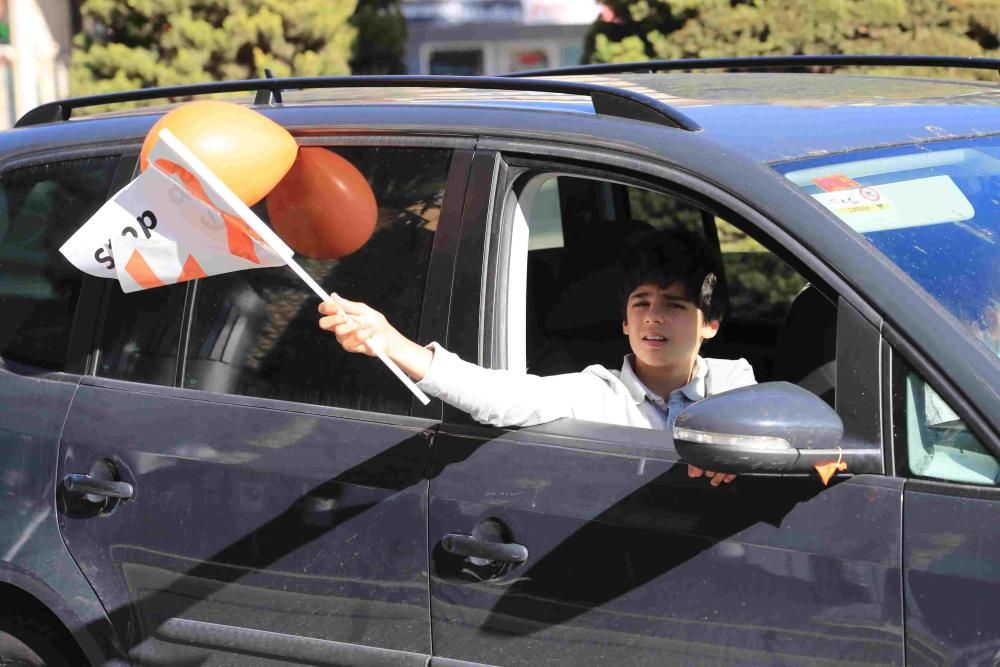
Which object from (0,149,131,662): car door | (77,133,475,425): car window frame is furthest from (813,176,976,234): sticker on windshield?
(0,149,131,662): car door

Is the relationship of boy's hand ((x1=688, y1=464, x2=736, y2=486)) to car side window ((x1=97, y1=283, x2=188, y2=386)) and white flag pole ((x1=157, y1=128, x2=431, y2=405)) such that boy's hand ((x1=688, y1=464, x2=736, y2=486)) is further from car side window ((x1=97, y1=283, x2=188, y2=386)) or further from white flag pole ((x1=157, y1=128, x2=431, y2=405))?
car side window ((x1=97, y1=283, x2=188, y2=386))

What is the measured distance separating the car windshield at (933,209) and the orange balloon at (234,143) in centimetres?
94

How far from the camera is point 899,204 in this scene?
8.39 ft

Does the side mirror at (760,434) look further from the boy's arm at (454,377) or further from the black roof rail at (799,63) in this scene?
the black roof rail at (799,63)

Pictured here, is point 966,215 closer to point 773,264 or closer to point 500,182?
point 500,182

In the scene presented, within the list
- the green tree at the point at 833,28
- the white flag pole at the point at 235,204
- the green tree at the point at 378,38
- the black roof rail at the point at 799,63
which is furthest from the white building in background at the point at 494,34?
the white flag pole at the point at 235,204

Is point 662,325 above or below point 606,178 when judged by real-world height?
below

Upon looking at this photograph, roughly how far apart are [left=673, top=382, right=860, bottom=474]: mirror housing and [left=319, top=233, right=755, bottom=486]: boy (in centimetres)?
46

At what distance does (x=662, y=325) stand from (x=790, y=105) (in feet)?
1.70

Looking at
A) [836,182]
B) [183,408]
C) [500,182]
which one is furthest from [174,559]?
[836,182]

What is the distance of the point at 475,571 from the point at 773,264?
2.08 m

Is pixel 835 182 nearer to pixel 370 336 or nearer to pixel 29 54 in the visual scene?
pixel 370 336

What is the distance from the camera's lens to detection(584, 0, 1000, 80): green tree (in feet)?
28.0

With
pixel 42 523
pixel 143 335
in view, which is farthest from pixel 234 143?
pixel 42 523
